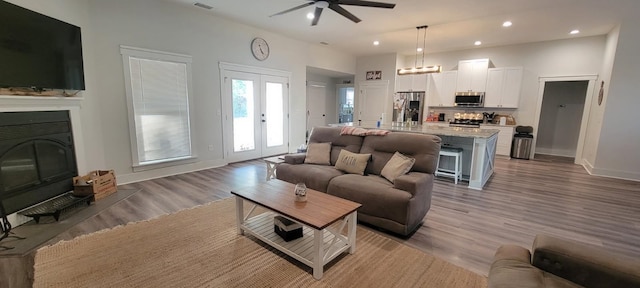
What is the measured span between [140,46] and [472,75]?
7520mm

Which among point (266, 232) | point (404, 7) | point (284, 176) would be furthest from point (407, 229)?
point (404, 7)

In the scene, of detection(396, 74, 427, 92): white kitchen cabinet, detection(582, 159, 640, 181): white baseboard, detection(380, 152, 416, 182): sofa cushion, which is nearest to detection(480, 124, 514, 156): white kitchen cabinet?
detection(582, 159, 640, 181): white baseboard

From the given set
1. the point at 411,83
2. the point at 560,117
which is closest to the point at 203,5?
the point at 411,83

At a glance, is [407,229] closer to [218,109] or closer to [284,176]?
[284,176]

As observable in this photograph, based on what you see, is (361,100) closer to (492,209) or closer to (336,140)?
(336,140)

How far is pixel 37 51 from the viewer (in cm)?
289

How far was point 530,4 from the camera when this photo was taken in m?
4.05

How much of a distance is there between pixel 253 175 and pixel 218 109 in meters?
1.58

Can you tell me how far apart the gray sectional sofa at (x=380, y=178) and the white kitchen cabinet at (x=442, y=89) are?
5073 millimetres

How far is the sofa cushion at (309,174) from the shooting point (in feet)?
10.2

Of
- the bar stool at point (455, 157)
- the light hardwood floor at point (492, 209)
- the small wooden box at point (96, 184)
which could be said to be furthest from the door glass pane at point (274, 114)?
the bar stool at point (455, 157)

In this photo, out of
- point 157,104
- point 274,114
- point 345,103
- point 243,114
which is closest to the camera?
point 157,104

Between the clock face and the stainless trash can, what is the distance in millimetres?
6475

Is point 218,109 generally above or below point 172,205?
above
